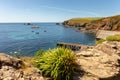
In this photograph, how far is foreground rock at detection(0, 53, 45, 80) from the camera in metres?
10.7

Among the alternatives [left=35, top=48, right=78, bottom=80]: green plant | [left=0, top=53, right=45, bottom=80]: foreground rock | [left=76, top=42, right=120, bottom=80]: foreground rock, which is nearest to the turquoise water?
[left=76, top=42, right=120, bottom=80]: foreground rock

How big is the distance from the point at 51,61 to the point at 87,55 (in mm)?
5407

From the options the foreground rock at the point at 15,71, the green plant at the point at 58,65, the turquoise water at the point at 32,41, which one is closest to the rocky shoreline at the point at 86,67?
the foreground rock at the point at 15,71

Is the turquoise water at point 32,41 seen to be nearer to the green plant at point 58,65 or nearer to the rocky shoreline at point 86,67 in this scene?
the rocky shoreline at point 86,67

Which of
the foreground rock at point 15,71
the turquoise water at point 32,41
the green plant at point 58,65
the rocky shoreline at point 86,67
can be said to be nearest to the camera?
the foreground rock at point 15,71

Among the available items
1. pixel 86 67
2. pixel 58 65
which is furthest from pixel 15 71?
pixel 86 67

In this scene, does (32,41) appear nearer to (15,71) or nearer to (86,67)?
(86,67)

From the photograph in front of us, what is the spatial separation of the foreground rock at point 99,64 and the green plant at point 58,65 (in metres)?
1.25

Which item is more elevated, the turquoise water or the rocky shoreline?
the rocky shoreline

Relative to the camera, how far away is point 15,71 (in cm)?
1116

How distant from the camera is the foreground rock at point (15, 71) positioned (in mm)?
10737

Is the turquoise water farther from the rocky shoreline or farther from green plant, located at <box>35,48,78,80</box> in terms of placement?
green plant, located at <box>35,48,78,80</box>

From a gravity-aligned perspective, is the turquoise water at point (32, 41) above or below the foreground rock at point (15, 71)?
below

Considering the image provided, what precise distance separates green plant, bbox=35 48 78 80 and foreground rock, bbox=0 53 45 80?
2.03ft
